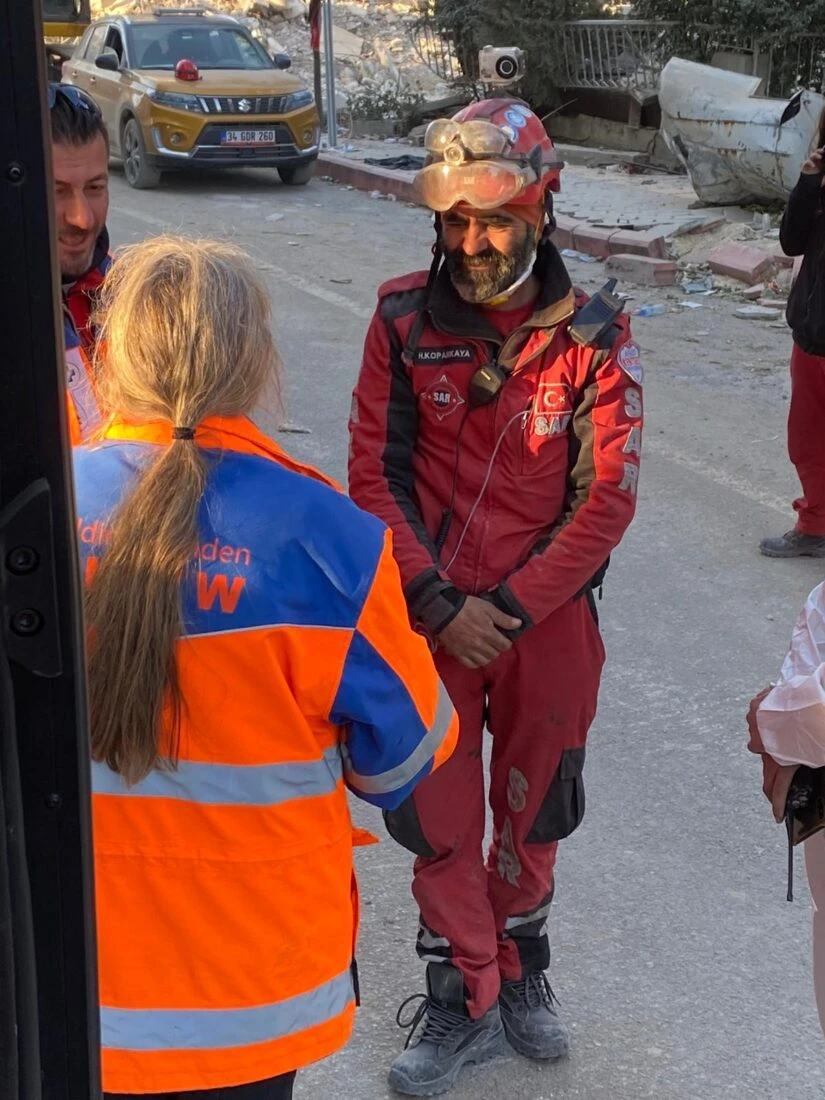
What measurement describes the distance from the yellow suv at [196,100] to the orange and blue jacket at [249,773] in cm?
1358

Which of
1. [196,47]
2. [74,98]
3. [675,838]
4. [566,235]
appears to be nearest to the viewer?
[74,98]

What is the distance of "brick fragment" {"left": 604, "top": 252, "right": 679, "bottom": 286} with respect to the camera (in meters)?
10.7

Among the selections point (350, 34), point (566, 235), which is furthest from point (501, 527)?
point (350, 34)

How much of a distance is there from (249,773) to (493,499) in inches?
42.4

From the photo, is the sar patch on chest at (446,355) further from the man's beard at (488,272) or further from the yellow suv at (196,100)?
the yellow suv at (196,100)

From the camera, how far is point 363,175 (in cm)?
1560

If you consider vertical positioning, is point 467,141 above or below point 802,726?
above

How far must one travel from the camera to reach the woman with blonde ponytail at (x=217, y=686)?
1904 millimetres

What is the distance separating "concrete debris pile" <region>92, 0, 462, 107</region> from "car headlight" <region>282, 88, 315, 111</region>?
27.8 feet

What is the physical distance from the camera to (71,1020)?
132cm

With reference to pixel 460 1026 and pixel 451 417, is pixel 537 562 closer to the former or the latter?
pixel 451 417

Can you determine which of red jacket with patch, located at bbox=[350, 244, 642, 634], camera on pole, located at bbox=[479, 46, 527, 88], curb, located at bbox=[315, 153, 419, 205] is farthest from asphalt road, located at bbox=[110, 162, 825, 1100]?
curb, located at bbox=[315, 153, 419, 205]

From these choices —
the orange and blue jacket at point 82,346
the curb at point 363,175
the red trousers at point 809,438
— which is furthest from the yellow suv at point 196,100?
the orange and blue jacket at point 82,346

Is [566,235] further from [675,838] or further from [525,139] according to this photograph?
[525,139]
